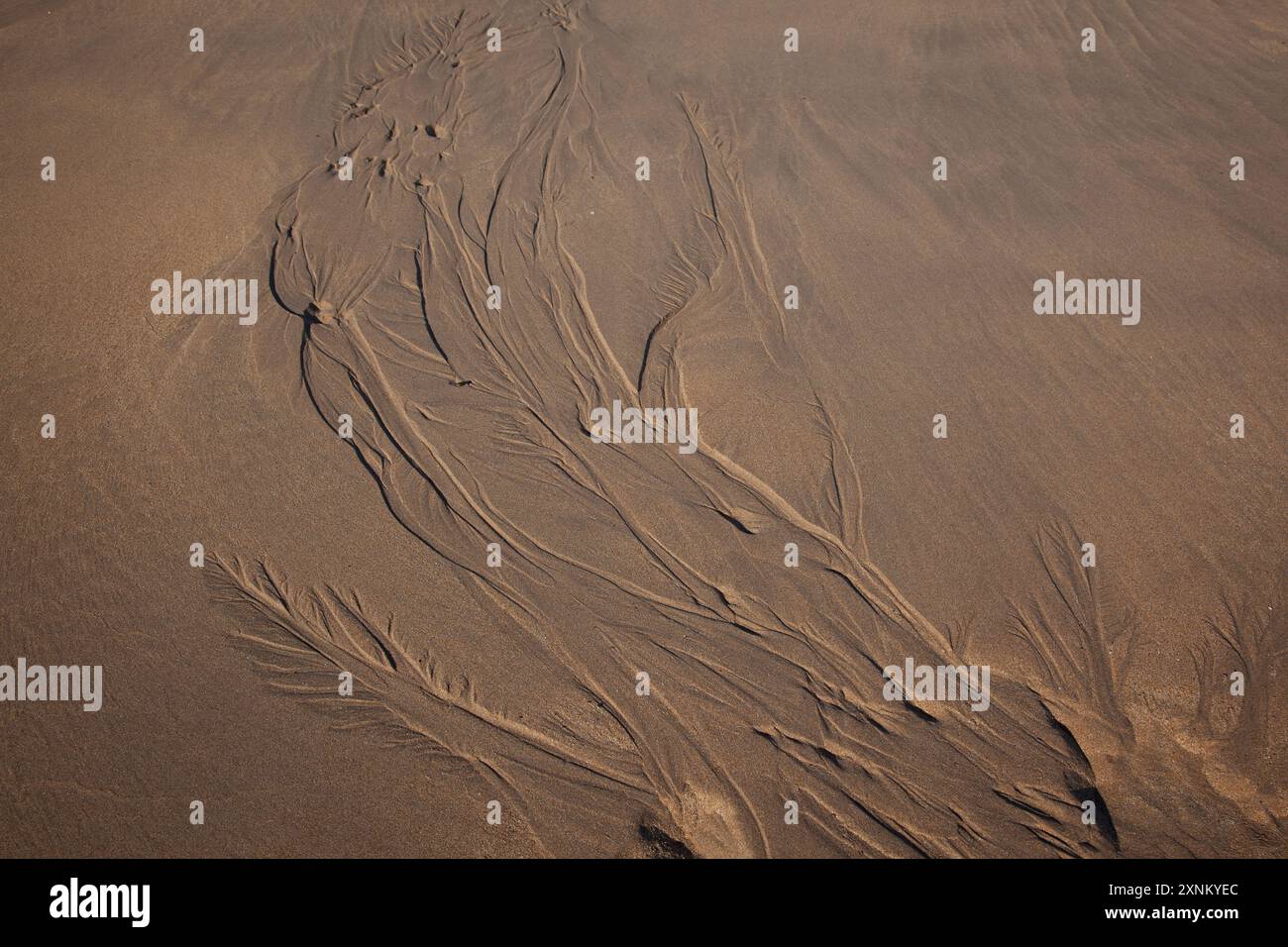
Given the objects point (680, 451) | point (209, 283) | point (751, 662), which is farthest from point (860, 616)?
point (209, 283)

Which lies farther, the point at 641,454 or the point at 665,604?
the point at 641,454

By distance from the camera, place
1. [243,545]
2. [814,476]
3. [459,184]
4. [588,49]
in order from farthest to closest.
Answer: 1. [588,49]
2. [459,184]
3. [814,476]
4. [243,545]

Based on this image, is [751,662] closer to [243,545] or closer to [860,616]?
[860,616]

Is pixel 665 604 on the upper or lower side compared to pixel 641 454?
lower
